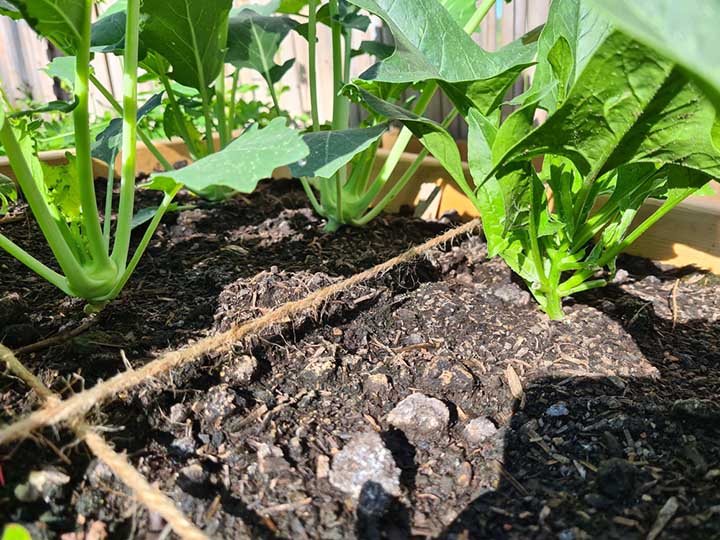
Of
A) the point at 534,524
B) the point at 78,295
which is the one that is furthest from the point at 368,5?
the point at 534,524

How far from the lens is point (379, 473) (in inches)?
23.8

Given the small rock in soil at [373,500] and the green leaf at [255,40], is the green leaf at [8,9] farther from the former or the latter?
the small rock in soil at [373,500]

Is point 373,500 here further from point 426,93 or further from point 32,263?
point 426,93

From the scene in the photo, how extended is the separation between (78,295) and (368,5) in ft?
2.04

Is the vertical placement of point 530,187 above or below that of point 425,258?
above

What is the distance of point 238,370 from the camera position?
76cm

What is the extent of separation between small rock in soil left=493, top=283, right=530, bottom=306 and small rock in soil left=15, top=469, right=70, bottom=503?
0.73 meters

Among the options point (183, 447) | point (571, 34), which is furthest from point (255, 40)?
point (183, 447)

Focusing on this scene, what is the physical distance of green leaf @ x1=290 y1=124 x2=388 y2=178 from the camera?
738mm

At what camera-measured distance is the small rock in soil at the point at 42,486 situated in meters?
0.53

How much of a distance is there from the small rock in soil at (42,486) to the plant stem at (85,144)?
354 mm

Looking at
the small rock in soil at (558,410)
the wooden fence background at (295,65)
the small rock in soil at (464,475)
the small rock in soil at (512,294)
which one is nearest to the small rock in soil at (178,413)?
the small rock in soil at (464,475)

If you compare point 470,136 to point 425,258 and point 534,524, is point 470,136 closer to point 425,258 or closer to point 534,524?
point 425,258

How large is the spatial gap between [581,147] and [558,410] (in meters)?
0.34
